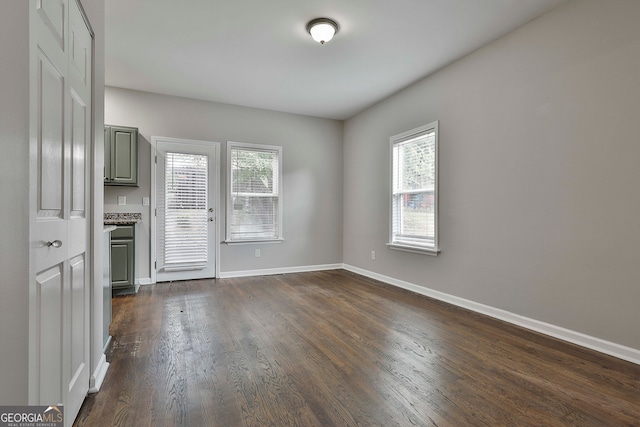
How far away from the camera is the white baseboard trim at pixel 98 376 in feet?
6.19

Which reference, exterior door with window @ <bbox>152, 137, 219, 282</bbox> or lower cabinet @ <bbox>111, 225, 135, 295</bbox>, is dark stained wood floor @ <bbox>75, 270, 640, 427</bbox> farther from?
exterior door with window @ <bbox>152, 137, 219, 282</bbox>

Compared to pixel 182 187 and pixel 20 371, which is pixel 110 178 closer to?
pixel 182 187

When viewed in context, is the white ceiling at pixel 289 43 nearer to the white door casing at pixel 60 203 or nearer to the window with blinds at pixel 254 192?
the window with blinds at pixel 254 192

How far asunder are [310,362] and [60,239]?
→ 1.70m

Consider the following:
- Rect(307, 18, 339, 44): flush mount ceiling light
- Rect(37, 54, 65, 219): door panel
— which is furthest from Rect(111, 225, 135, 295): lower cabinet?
Rect(307, 18, 339, 44): flush mount ceiling light

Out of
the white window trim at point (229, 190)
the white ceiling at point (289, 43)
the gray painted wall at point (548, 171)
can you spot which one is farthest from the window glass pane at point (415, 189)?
the white window trim at point (229, 190)

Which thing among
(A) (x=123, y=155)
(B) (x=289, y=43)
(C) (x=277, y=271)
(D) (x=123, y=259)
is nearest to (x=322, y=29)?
(B) (x=289, y=43)

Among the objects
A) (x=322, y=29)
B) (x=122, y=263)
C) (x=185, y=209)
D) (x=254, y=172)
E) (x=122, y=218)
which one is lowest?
(x=122, y=263)

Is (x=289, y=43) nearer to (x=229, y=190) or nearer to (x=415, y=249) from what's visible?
(x=229, y=190)

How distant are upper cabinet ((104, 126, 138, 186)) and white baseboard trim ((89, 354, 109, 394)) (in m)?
2.92

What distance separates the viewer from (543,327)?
2857mm

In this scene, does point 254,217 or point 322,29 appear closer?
point 322,29

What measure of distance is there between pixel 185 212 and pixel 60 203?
141 inches

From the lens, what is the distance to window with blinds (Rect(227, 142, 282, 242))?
17.2ft
